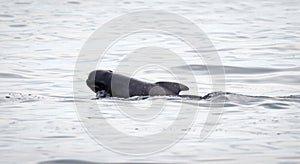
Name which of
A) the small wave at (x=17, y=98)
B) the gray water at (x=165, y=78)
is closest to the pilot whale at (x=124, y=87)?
the gray water at (x=165, y=78)

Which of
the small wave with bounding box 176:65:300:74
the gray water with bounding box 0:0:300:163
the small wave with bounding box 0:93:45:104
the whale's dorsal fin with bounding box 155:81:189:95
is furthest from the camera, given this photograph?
the small wave with bounding box 176:65:300:74

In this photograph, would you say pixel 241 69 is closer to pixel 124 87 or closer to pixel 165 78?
pixel 165 78

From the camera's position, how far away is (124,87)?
41.9ft

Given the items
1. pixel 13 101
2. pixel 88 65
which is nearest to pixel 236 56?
pixel 88 65

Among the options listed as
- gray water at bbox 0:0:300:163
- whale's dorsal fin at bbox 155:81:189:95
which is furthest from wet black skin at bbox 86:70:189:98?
gray water at bbox 0:0:300:163

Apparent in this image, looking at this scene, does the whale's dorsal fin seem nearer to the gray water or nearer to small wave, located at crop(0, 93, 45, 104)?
the gray water

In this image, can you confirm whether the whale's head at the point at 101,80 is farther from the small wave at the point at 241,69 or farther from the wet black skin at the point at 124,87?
the small wave at the point at 241,69

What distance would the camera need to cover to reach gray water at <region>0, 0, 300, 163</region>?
9156 mm

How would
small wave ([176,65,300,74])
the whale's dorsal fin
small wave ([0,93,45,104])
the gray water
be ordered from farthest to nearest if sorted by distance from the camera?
small wave ([176,65,300,74]) → small wave ([0,93,45,104]) → the whale's dorsal fin → the gray water

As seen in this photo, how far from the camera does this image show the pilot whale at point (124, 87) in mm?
12773

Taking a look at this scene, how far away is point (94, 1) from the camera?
115 ft

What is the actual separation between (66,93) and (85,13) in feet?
55.4

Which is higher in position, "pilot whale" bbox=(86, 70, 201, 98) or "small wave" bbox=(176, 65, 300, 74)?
"pilot whale" bbox=(86, 70, 201, 98)

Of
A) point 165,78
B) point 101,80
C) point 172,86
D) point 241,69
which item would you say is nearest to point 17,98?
point 101,80
